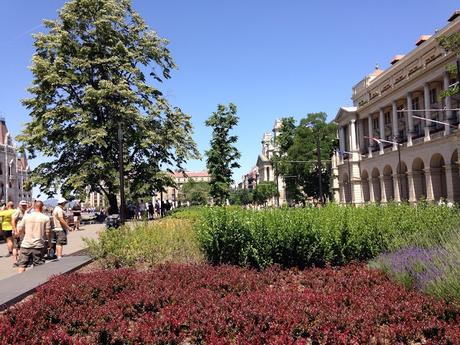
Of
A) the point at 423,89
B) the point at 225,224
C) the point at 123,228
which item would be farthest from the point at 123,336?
the point at 423,89

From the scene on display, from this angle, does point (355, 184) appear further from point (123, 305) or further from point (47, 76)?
point (123, 305)

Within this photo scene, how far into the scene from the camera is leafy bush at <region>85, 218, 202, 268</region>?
10508 millimetres

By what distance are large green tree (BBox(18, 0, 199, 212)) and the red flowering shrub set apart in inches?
857

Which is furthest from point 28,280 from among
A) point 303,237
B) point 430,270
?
point 430,270

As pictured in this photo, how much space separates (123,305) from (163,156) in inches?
996

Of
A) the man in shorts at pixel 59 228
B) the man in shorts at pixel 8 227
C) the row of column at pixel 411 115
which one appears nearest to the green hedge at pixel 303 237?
the man in shorts at pixel 59 228

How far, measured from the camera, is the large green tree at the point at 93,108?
94.1 feet

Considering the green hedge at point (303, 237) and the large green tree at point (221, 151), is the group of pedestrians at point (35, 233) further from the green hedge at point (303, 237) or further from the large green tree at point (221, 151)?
the large green tree at point (221, 151)

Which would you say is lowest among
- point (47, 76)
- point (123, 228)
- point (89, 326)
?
point (89, 326)

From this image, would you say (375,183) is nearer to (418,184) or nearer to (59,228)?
(418,184)

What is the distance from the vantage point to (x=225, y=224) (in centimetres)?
973

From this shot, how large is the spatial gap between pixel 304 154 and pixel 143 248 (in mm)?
61075

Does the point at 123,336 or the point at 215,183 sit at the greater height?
the point at 215,183

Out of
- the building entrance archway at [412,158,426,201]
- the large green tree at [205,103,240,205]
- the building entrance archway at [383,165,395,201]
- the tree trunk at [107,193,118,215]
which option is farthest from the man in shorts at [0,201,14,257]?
the building entrance archway at [383,165,395,201]
